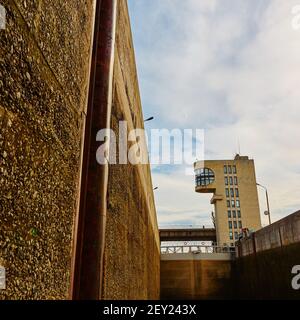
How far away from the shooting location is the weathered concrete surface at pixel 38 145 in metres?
1.28

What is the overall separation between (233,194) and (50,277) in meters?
58.6

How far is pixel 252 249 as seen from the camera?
68.9ft

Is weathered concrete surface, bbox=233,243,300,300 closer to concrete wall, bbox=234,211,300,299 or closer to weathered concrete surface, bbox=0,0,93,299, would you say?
concrete wall, bbox=234,211,300,299

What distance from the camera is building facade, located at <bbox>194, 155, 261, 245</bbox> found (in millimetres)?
54125

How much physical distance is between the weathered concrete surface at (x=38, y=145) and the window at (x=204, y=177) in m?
54.3

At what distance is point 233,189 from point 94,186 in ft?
190

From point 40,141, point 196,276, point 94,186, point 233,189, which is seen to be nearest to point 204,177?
point 233,189

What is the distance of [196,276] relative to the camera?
89.1 ft

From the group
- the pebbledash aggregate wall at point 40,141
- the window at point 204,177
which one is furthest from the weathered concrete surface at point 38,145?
the window at point 204,177

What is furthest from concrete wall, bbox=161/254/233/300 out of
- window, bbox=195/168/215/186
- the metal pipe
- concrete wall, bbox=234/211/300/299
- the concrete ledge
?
window, bbox=195/168/215/186

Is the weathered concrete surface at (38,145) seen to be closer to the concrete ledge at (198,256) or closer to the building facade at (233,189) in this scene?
the concrete ledge at (198,256)

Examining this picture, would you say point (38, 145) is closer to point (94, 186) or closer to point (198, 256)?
point (94, 186)
